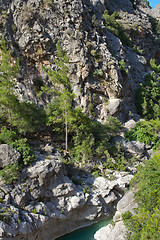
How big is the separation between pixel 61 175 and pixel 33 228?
3.73 m

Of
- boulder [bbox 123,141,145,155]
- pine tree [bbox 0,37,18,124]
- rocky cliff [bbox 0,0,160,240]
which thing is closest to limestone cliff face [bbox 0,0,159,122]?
rocky cliff [bbox 0,0,160,240]

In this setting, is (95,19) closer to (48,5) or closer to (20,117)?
(48,5)

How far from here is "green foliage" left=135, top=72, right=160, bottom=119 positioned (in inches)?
1000

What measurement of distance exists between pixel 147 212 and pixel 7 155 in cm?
876

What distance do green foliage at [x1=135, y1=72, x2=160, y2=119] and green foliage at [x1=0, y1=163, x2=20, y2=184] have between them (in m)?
20.4

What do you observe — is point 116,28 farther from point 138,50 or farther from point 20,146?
point 20,146

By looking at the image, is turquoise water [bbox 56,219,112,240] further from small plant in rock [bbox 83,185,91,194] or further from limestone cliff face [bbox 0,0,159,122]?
limestone cliff face [bbox 0,0,159,122]

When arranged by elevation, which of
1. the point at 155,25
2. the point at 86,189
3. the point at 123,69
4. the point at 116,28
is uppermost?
the point at 155,25

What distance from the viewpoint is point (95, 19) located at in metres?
25.2

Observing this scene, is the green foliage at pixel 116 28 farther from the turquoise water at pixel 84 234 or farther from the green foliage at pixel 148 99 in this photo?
the turquoise water at pixel 84 234

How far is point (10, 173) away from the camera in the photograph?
34.3 feet

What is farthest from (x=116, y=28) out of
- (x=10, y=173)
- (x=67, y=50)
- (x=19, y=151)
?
(x=10, y=173)

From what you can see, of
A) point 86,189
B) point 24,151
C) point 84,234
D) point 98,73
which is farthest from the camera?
point 98,73

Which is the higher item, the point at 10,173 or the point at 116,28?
the point at 116,28
